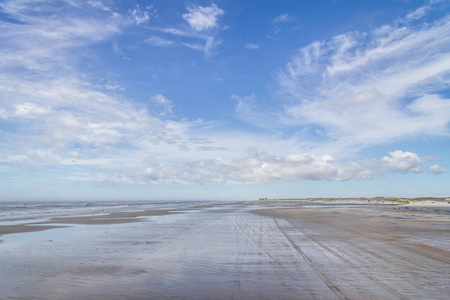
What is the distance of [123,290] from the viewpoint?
790 centimetres

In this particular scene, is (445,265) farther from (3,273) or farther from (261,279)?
(3,273)

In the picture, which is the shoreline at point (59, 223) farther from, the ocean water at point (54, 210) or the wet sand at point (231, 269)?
the wet sand at point (231, 269)

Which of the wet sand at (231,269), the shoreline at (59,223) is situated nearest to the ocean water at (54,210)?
the shoreline at (59,223)

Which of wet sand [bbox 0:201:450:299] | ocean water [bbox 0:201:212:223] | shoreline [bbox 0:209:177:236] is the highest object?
wet sand [bbox 0:201:450:299]

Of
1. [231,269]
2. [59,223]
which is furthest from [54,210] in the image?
[231,269]

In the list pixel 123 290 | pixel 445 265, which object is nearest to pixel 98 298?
pixel 123 290

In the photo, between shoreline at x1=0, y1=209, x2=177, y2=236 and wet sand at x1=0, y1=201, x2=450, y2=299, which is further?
shoreline at x1=0, y1=209, x2=177, y2=236

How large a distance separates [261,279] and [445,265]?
659 centimetres

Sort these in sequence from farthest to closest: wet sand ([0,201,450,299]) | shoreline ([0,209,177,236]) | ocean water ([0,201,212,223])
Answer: ocean water ([0,201,212,223]) < shoreline ([0,209,177,236]) < wet sand ([0,201,450,299])

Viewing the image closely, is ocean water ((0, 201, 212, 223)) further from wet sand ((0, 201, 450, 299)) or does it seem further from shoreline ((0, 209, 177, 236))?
wet sand ((0, 201, 450, 299))

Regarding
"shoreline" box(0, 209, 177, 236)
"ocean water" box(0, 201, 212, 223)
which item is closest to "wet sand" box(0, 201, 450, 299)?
"shoreline" box(0, 209, 177, 236)

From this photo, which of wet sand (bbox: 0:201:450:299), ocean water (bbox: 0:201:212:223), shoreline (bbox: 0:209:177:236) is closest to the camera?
wet sand (bbox: 0:201:450:299)

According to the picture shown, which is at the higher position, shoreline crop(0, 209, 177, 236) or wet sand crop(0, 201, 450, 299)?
wet sand crop(0, 201, 450, 299)

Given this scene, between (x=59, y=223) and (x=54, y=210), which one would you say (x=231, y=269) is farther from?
(x=54, y=210)
